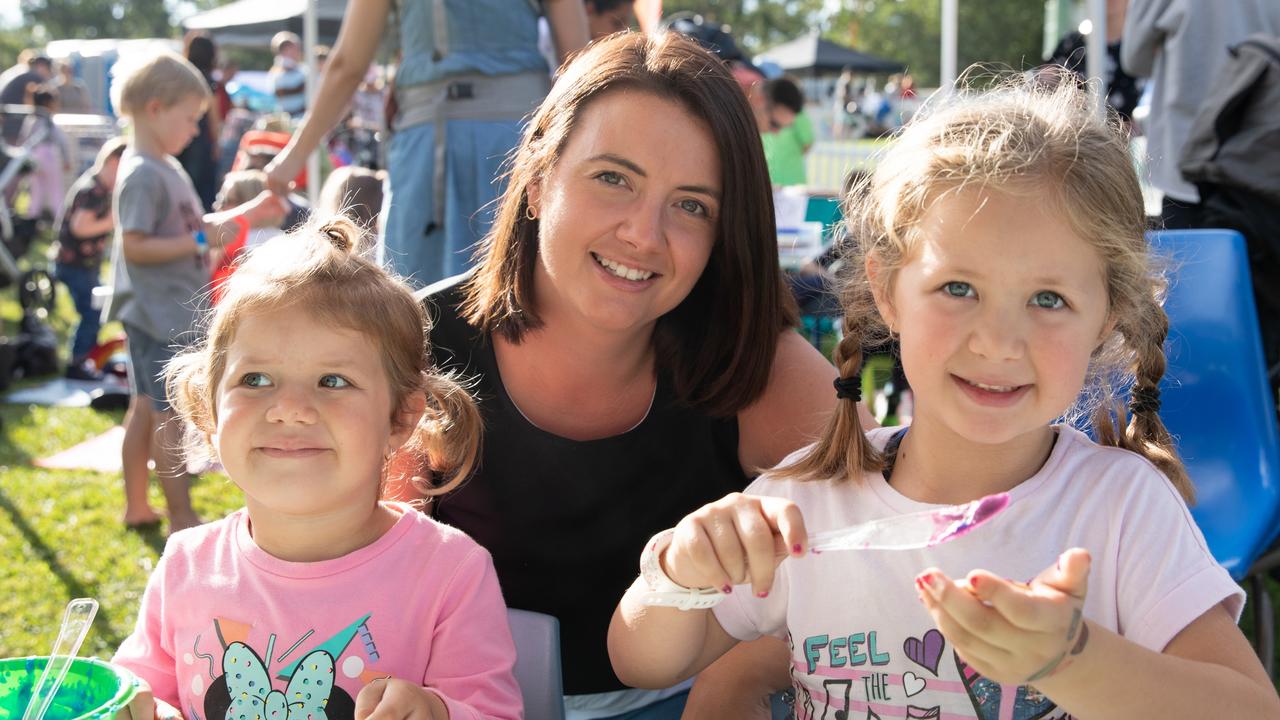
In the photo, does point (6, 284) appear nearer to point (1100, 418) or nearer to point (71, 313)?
point (71, 313)

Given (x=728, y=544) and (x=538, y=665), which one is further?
(x=538, y=665)

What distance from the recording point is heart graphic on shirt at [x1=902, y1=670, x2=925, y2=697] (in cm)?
141

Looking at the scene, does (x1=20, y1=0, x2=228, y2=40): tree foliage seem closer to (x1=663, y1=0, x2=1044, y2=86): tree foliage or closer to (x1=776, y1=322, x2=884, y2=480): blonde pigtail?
(x1=663, y1=0, x2=1044, y2=86): tree foliage

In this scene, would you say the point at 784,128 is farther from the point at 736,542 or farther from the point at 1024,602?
the point at 1024,602

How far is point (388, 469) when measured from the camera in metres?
1.86

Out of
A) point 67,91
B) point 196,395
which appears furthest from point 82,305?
point 67,91

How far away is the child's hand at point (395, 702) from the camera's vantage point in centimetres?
133

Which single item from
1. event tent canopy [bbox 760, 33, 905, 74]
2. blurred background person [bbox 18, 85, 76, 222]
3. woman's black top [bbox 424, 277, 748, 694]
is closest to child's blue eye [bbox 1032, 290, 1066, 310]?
woman's black top [bbox 424, 277, 748, 694]

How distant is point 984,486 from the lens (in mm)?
1478

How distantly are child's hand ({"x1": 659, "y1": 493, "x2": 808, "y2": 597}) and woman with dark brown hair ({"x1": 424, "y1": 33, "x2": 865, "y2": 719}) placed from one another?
0.62 meters

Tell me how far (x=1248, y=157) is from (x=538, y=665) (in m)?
2.42

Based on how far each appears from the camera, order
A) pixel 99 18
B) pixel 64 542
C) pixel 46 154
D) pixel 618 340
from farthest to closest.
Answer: pixel 99 18 < pixel 46 154 < pixel 64 542 < pixel 618 340

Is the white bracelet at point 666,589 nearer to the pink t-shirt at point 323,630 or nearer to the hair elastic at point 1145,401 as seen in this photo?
the pink t-shirt at point 323,630

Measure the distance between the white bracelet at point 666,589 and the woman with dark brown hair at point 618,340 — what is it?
581mm
